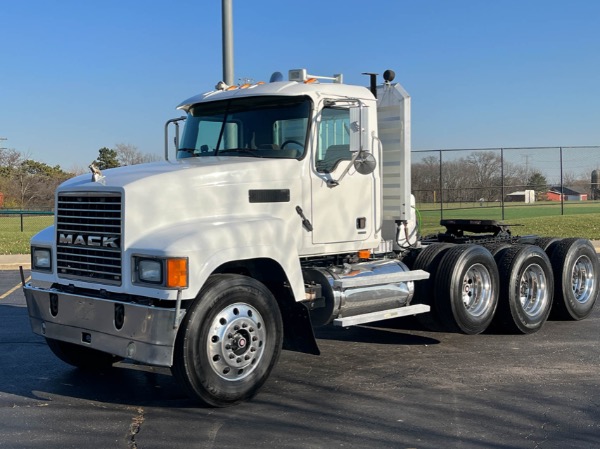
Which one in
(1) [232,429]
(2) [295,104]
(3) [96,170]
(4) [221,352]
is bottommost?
(1) [232,429]

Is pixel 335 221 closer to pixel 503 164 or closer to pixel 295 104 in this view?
pixel 295 104

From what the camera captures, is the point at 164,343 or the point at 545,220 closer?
the point at 164,343

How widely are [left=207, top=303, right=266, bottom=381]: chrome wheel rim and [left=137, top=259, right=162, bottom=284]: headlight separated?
598 millimetres

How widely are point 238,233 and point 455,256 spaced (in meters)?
3.14

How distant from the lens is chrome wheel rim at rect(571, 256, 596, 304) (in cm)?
1015

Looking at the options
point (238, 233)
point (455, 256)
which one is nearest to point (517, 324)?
point (455, 256)

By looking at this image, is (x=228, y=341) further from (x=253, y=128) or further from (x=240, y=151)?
(x=253, y=128)

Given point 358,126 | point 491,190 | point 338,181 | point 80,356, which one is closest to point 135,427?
point 80,356

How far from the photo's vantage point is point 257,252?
620cm

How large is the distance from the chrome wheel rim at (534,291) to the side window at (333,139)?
3236 millimetres

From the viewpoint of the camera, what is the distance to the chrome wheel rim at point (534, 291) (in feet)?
30.0

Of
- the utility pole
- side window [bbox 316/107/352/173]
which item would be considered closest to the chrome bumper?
side window [bbox 316/107/352/173]

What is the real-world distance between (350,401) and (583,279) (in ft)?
18.1

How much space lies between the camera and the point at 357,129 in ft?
22.9
